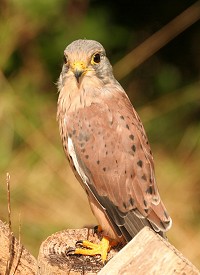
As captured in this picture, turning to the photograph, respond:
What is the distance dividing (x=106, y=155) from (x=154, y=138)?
3.02 metres

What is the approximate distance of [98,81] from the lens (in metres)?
3.89

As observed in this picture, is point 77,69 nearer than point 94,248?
No

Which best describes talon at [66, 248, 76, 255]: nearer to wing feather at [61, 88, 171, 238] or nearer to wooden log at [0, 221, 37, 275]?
wooden log at [0, 221, 37, 275]

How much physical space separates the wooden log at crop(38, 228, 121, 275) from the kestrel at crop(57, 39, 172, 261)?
10.2 inches

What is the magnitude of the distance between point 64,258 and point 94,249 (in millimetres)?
287

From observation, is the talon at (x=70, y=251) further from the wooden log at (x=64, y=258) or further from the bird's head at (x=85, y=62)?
the bird's head at (x=85, y=62)

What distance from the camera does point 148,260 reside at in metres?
2.27

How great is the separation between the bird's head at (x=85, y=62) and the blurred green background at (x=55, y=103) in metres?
2.14

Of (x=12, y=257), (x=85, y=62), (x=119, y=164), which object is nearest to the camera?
(x=12, y=257)

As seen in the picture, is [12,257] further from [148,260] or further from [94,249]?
[148,260]

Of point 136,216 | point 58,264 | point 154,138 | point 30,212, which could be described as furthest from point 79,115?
point 154,138

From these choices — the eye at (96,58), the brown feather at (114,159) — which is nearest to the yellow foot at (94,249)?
the brown feather at (114,159)

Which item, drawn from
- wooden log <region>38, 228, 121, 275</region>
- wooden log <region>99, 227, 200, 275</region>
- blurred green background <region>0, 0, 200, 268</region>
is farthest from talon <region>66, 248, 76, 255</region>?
blurred green background <region>0, 0, 200, 268</region>

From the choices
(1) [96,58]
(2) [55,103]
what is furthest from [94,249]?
(2) [55,103]
